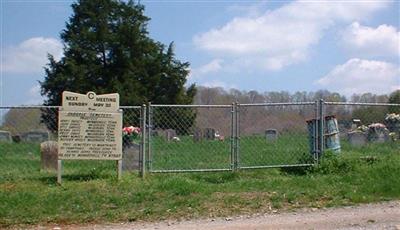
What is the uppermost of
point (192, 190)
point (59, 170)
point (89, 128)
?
point (89, 128)

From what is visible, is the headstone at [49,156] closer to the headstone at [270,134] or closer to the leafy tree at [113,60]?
the headstone at [270,134]

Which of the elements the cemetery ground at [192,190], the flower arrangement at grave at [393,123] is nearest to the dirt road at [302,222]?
the cemetery ground at [192,190]

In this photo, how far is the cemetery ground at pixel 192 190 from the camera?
30.1 ft

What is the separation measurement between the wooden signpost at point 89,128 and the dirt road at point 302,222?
342 centimetres

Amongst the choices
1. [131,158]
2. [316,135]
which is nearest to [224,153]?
[131,158]

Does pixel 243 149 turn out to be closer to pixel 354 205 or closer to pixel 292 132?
pixel 292 132

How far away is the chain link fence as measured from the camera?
42.5ft

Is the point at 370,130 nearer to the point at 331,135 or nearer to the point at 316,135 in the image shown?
the point at 331,135

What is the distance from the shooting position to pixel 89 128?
463 inches

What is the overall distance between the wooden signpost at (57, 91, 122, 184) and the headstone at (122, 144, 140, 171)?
1.76 metres

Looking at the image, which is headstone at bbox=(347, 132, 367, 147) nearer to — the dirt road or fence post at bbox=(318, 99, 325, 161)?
fence post at bbox=(318, 99, 325, 161)

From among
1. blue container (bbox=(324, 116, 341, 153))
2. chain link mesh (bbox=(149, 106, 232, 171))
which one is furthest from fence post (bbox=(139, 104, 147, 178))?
blue container (bbox=(324, 116, 341, 153))

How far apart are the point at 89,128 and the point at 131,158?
2.32 m

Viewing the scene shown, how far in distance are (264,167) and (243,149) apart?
2605 millimetres
